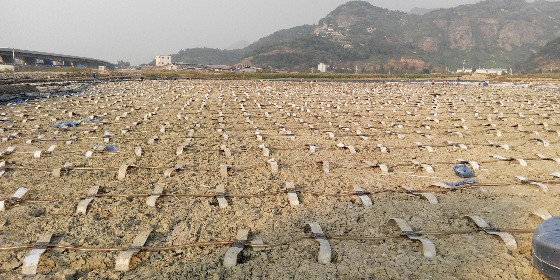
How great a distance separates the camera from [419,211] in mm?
4258

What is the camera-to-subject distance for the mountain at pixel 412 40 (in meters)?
103

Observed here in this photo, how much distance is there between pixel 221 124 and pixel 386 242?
6965mm

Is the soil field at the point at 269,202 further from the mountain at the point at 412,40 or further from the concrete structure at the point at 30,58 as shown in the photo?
the mountain at the point at 412,40

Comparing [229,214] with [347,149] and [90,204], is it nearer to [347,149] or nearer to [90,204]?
[90,204]

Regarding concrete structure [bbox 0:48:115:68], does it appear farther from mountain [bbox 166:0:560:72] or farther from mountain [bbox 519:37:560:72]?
mountain [bbox 519:37:560:72]

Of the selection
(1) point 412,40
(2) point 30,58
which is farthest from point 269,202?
(1) point 412,40

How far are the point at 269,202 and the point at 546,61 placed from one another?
329 ft

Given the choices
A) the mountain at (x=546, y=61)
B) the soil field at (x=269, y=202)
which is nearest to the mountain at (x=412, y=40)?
the mountain at (x=546, y=61)

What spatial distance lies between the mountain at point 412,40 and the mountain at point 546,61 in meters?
19.3

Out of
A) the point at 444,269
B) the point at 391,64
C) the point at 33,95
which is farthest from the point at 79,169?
the point at 391,64

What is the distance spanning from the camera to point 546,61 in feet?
274

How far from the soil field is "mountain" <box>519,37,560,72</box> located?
87.7 m

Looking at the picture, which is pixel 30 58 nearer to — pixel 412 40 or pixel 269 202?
pixel 269 202

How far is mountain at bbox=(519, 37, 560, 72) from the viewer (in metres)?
79.5
